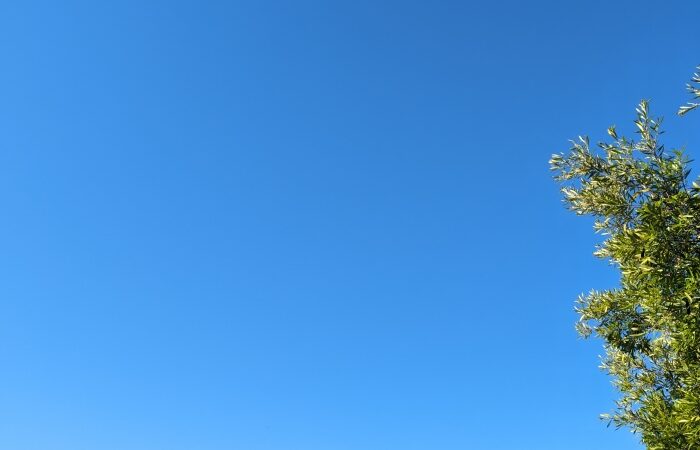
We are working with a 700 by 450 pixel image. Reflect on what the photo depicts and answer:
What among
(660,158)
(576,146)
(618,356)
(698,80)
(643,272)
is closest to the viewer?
(698,80)

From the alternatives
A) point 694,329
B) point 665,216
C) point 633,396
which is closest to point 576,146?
point 665,216

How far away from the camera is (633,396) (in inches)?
815

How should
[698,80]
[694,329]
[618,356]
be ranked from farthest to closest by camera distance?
[618,356] < [694,329] < [698,80]

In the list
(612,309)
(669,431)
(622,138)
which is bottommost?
(669,431)

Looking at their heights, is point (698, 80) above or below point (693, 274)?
above

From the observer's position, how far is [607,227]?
20438 millimetres

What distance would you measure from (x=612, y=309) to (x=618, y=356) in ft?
9.79

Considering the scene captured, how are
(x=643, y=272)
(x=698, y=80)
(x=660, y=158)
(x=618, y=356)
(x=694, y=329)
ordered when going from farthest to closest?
(x=618, y=356)
(x=660, y=158)
(x=643, y=272)
(x=694, y=329)
(x=698, y=80)

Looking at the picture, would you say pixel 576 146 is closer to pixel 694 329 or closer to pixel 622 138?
pixel 622 138

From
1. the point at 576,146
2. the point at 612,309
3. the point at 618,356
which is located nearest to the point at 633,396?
the point at 618,356

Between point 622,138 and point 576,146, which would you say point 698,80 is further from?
point 576,146

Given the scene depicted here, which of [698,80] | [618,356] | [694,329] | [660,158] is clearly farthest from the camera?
[618,356]

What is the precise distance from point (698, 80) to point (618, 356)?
12214mm

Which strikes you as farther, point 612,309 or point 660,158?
point 612,309
